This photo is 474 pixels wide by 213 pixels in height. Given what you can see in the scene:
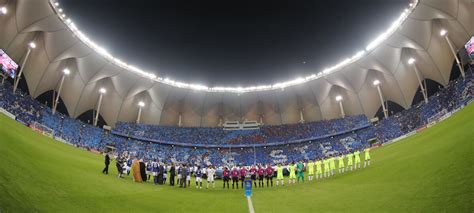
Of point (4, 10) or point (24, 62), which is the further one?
point (24, 62)

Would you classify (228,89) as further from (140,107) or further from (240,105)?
(140,107)

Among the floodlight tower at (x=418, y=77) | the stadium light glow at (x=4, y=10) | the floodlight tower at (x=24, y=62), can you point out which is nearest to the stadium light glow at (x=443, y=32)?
the floodlight tower at (x=418, y=77)

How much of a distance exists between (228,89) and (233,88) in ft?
3.37

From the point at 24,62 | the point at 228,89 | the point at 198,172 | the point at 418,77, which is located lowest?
the point at 198,172

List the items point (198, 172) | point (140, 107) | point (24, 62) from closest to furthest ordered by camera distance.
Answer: point (198, 172) < point (24, 62) < point (140, 107)

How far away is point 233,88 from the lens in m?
58.8

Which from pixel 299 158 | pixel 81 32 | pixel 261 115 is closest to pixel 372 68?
pixel 299 158

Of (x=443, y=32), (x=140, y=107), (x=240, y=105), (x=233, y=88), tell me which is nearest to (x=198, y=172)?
(x=233, y=88)

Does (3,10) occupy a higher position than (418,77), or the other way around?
(3,10)

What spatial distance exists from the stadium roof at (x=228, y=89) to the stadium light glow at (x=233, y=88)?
0.15 m

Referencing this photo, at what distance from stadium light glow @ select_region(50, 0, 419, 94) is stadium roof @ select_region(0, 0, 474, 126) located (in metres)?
0.15

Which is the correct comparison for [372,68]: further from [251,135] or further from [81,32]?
[81,32]

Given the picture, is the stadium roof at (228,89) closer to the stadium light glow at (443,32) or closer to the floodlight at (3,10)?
the floodlight at (3,10)

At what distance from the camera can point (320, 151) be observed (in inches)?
1986
